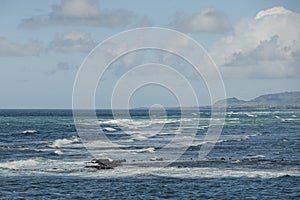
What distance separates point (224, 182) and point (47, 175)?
12071mm

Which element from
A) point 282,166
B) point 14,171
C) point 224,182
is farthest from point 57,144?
point 224,182

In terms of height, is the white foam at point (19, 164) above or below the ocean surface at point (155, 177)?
above

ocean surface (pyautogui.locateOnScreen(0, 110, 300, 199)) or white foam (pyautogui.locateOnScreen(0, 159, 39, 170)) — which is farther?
white foam (pyautogui.locateOnScreen(0, 159, 39, 170))

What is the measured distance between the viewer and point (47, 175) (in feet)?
132

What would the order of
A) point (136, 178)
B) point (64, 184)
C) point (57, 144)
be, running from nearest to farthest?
point (64, 184) → point (136, 178) → point (57, 144)

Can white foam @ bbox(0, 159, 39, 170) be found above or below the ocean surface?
above

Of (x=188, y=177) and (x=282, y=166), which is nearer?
(x=188, y=177)

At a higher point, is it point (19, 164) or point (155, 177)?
point (19, 164)

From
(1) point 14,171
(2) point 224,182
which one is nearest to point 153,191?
(2) point 224,182

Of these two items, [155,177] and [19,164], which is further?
[19,164]

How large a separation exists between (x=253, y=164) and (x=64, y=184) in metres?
17.1

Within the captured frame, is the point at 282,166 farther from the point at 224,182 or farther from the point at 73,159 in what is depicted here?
the point at 73,159

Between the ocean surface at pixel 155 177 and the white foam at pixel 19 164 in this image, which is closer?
the ocean surface at pixel 155 177

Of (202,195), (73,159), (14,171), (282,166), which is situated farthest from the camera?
(73,159)
